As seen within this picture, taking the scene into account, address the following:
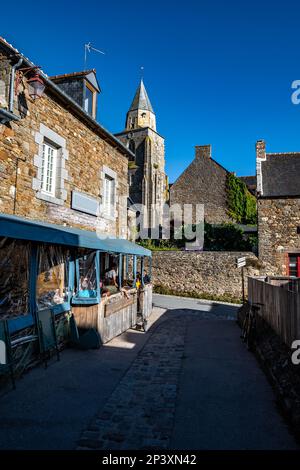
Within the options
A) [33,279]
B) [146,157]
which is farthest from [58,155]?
[146,157]

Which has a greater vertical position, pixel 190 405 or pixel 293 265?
Result: pixel 293 265

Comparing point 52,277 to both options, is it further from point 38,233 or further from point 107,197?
point 107,197

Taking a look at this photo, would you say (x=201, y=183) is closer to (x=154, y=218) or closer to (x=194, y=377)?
(x=154, y=218)

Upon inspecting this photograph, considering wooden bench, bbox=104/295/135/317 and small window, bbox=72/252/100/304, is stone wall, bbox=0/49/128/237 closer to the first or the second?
small window, bbox=72/252/100/304

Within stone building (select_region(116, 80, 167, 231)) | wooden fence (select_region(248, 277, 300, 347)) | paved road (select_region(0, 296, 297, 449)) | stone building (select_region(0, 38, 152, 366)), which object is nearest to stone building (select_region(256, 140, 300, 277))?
wooden fence (select_region(248, 277, 300, 347))

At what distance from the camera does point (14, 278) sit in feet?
18.7

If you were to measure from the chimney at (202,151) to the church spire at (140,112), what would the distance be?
63.4 feet

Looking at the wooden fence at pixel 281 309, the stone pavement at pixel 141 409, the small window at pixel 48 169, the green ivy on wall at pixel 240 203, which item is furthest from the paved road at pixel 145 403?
the green ivy on wall at pixel 240 203

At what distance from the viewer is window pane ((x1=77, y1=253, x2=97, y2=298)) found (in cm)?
765

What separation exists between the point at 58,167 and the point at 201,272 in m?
12.6

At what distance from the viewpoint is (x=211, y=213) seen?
29156mm

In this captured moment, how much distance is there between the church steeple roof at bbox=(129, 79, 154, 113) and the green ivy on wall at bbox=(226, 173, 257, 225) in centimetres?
2527
